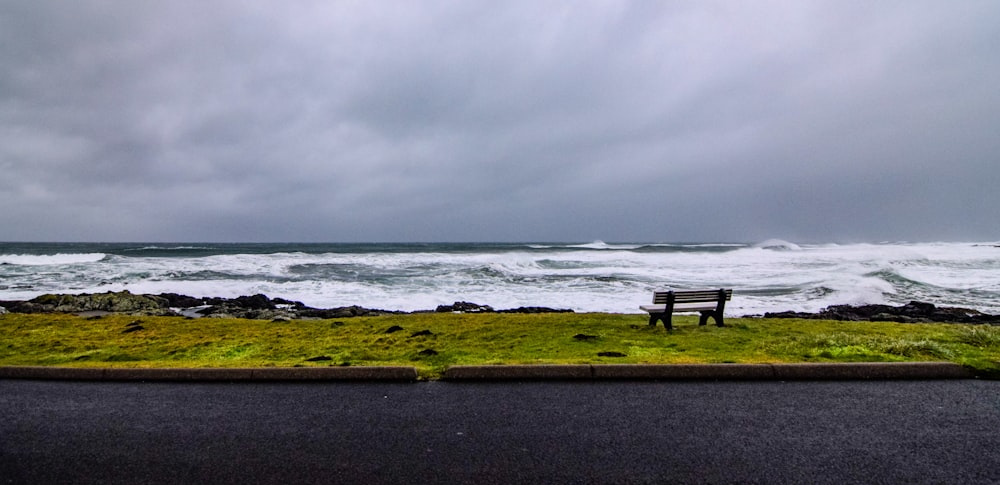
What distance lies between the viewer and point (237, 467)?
355 centimetres

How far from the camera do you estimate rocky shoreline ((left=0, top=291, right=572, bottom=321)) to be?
47.0 feet

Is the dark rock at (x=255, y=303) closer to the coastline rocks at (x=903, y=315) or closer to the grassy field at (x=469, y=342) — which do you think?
the grassy field at (x=469, y=342)

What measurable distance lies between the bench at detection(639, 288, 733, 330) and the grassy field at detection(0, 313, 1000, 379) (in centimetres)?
34

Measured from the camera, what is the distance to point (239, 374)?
5.88 metres

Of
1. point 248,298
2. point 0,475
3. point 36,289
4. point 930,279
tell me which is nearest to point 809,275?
point 930,279

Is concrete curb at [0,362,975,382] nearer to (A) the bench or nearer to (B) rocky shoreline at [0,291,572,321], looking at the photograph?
(A) the bench

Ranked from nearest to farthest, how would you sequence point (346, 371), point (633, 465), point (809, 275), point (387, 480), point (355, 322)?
point (387, 480) < point (633, 465) < point (346, 371) < point (355, 322) < point (809, 275)

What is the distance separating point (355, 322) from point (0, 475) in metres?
7.40

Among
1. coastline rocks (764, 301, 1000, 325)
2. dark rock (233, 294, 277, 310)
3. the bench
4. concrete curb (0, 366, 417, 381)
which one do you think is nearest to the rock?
dark rock (233, 294, 277, 310)

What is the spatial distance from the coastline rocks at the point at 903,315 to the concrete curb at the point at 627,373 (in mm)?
7520

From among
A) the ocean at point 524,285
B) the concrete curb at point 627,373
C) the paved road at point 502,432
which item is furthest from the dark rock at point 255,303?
the concrete curb at point 627,373

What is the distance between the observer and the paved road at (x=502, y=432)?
3.45 m

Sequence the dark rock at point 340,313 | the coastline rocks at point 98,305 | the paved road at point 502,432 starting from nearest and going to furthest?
the paved road at point 502,432 → the dark rock at point 340,313 → the coastline rocks at point 98,305

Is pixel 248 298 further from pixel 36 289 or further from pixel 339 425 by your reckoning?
pixel 339 425
